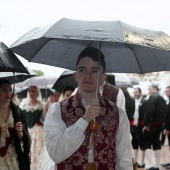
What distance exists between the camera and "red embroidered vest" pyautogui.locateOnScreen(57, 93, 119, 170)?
2.97m

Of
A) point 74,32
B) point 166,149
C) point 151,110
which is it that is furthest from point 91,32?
point 166,149

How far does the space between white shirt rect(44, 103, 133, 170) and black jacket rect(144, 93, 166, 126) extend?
6458 millimetres

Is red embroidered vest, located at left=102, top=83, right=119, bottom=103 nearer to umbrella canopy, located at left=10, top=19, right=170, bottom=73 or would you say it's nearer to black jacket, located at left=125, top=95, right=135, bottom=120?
A: umbrella canopy, located at left=10, top=19, right=170, bottom=73

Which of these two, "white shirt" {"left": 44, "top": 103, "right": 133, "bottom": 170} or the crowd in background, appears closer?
"white shirt" {"left": 44, "top": 103, "right": 133, "bottom": 170}

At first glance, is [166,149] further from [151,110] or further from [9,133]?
[9,133]

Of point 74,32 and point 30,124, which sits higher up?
point 74,32

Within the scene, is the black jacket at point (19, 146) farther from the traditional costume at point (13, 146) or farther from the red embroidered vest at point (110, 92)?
the red embroidered vest at point (110, 92)

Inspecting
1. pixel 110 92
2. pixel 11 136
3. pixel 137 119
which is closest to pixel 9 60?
pixel 11 136

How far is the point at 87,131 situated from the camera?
3.02 m

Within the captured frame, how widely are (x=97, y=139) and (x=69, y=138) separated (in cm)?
29

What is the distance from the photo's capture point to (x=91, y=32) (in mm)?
2910

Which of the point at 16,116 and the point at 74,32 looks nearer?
the point at 74,32

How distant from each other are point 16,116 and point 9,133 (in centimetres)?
24

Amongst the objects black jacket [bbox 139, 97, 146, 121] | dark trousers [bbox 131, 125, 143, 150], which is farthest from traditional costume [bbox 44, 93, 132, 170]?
dark trousers [bbox 131, 125, 143, 150]
